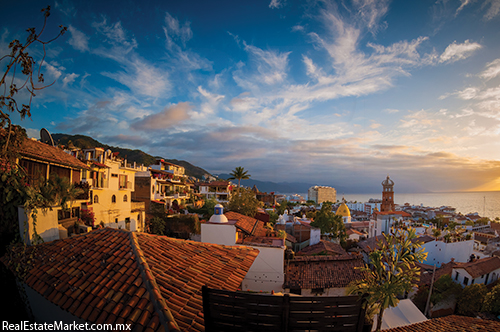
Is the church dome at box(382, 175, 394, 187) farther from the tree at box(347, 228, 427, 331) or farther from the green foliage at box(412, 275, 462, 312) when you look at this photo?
the tree at box(347, 228, 427, 331)

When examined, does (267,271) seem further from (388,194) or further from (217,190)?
(388,194)

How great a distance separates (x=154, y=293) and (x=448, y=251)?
43668mm

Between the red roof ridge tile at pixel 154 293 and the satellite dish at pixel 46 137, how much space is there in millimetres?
17077

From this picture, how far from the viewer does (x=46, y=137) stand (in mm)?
17766

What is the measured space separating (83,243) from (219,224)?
9.84m

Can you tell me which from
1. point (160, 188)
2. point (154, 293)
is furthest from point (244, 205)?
point (154, 293)

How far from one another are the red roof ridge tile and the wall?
9.79 meters

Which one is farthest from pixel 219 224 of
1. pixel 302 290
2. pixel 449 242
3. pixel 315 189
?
pixel 315 189

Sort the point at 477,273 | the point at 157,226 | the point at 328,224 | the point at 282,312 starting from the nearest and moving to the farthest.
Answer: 1. the point at 282,312
2. the point at 477,273
3. the point at 157,226
4. the point at 328,224

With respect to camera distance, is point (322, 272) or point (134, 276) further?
point (322, 272)

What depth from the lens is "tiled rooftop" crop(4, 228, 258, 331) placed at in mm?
4121

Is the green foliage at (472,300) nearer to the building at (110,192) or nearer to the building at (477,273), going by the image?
the building at (477,273)

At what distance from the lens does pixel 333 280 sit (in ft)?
52.9

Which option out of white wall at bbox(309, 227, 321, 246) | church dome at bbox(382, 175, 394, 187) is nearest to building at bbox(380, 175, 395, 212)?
church dome at bbox(382, 175, 394, 187)
